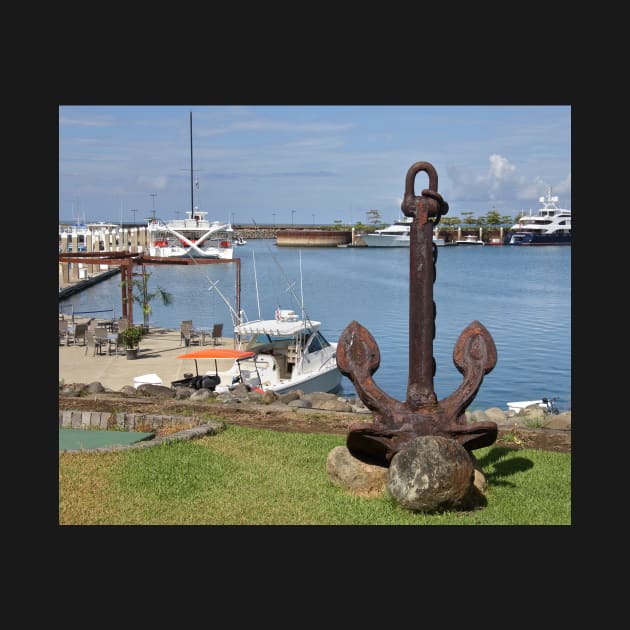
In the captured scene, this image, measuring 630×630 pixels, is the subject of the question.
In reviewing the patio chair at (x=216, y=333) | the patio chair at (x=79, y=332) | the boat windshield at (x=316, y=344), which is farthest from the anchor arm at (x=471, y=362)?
the patio chair at (x=79, y=332)

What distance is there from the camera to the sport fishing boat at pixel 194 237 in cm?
6372

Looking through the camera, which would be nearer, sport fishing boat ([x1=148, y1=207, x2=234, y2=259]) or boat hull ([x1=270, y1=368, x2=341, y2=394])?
boat hull ([x1=270, y1=368, x2=341, y2=394])

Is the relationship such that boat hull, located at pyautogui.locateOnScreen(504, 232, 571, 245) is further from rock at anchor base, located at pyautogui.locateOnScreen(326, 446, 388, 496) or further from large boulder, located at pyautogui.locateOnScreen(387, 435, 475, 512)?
large boulder, located at pyautogui.locateOnScreen(387, 435, 475, 512)

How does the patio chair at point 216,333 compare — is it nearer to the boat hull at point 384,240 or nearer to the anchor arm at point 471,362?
the anchor arm at point 471,362

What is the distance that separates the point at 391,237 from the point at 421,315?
94.7 metres

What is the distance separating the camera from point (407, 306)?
35781 mm

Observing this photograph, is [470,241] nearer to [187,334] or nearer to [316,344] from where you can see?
[187,334]

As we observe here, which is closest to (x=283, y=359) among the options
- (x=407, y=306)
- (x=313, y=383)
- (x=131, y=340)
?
(x=313, y=383)

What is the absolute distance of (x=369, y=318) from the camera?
107 ft

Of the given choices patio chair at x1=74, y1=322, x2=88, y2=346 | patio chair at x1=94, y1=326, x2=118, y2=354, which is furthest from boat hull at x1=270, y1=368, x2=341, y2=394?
patio chair at x1=74, y1=322, x2=88, y2=346

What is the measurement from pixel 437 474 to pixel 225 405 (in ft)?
17.4

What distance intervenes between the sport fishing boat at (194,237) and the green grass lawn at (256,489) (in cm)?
5405

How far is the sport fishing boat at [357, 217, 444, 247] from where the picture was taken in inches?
3895

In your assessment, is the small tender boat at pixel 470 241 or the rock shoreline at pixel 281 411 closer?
the rock shoreline at pixel 281 411
